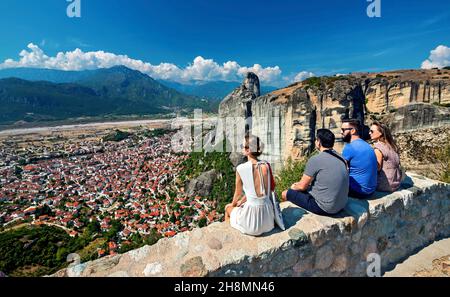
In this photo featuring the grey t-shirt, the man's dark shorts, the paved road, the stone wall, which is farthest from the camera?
the paved road

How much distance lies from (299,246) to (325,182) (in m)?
0.88

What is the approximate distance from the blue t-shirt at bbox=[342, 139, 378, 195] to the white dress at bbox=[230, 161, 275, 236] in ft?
5.21

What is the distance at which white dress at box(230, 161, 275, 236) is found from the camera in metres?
2.54

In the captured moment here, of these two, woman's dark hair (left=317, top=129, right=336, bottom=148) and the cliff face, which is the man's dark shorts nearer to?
woman's dark hair (left=317, top=129, right=336, bottom=148)

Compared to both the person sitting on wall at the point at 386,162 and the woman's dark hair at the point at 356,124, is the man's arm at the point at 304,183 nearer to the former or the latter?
the woman's dark hair at the point at 356,124

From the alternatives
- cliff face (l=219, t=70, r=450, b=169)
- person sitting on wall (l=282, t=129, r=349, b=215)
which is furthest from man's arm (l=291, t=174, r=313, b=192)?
cliff face (l=219, t=70, r=450, b=169)

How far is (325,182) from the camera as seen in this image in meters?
2.96

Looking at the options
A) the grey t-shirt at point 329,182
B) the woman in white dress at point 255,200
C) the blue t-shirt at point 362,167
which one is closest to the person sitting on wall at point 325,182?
the grey t-shirt at point 329,182

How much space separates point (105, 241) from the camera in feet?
59.7

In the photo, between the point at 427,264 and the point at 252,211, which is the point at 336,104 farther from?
the point at 252,211

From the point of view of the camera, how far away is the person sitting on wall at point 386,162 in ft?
11.9
